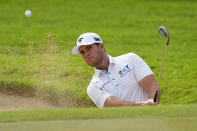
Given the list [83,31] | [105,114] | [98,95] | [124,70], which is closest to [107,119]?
[105,114]

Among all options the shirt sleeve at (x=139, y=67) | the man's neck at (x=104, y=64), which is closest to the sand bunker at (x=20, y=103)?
the man's neck at (x=104, y=64)

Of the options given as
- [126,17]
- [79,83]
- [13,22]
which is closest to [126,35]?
[126,17]

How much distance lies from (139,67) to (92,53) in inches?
16.7

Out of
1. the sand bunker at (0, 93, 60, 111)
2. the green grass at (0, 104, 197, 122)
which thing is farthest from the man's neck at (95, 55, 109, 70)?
the sand bunker at (0, 93, 60, 111)

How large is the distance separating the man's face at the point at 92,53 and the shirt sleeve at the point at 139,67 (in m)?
0.27

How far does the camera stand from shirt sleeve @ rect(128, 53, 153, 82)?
188 inches

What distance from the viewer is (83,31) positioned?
11008 mm

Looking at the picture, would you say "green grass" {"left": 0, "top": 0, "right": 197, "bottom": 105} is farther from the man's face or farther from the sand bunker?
the man's face

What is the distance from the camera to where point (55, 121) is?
12.1ft

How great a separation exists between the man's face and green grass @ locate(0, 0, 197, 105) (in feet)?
7.33

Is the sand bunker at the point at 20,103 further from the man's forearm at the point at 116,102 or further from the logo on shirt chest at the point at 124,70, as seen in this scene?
the man's forearm at the point at 116,102

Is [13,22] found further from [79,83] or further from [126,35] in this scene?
[79,83]

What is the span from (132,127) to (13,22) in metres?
8.77

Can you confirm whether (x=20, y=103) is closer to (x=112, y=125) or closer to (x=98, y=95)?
(x=98, y=95)
